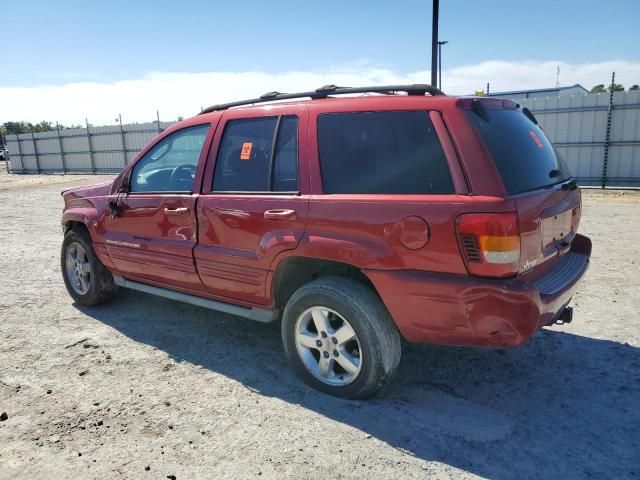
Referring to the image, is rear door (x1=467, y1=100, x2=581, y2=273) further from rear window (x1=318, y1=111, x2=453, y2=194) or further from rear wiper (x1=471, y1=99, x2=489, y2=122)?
rear window (x1=318, y1=111, x2=453, y2=194)

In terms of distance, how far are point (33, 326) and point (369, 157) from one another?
137 inches

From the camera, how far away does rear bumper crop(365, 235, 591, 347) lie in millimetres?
2443

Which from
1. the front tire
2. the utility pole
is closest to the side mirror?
the front tire

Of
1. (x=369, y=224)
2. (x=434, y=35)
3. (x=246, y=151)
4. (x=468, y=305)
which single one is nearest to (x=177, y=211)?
(x=246, y=151)

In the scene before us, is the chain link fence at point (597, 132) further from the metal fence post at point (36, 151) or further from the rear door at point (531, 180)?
the metal fence post at point (36, 151)

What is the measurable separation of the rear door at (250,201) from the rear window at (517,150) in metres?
1.11

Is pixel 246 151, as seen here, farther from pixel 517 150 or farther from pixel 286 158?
pixel 517 150

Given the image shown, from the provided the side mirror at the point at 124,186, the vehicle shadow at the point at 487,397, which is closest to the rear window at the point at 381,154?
the vehicle shadow at the point at 487,397

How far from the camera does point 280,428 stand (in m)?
2.73

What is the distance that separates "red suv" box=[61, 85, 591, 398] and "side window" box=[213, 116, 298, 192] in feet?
0.04

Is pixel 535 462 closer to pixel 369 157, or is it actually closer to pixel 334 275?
pixel 334 275

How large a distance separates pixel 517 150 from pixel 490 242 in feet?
2.36

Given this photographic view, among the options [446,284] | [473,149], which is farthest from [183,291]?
[473,149]

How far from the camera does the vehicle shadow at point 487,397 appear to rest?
2443 millimetres
